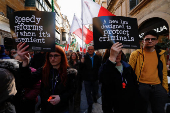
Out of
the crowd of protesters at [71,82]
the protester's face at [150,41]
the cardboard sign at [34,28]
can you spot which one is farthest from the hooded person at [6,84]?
the protester's face at [150,41]

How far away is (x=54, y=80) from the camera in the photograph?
1.78 meters

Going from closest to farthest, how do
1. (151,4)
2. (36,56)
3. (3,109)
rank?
1. (3,109)
2. (36,56)
3. (151,4)

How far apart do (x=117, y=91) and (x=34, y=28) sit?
5.54 ft

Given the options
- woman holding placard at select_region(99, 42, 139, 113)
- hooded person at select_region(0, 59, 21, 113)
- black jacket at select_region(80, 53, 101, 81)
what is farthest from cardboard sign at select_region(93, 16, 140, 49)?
black jacket at select_region(80, 53, 101, 81)

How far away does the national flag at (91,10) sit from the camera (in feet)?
12.7

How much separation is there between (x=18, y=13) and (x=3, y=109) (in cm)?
144

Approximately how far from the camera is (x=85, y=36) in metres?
6.51

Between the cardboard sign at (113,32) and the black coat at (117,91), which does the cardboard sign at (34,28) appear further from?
the black coat at (117,91)

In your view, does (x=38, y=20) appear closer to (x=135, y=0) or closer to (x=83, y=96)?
(x=83, y=96)

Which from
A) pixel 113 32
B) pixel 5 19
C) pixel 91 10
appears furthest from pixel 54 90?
pixel 5 19

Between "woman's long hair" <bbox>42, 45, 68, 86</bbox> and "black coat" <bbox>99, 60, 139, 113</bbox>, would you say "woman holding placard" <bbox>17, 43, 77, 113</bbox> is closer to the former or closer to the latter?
"woman's long hair" <bbox>42, 45, 68, 86</bbox>

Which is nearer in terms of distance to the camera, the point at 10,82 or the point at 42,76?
the point at 10,82

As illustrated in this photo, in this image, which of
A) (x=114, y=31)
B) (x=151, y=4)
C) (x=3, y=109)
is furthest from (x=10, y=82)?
(x=151, y=4)

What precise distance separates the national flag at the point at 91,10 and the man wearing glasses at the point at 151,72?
2.04 m
